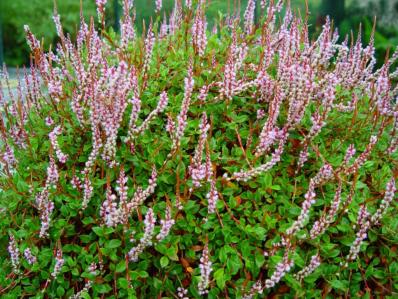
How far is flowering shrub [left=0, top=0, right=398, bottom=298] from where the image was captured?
2260 millimetres

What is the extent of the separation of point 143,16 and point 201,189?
9686 millimetres

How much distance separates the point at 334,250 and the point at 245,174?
52cm

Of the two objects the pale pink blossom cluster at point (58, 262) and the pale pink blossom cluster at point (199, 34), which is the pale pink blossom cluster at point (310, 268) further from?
the pale pink blossom cluster at point (199, 34)

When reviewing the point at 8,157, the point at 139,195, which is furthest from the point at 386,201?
the point at 8,157

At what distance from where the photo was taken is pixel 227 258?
7.43 feet

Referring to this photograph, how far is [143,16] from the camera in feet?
37.7

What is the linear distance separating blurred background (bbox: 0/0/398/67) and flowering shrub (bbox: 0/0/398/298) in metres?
7.20

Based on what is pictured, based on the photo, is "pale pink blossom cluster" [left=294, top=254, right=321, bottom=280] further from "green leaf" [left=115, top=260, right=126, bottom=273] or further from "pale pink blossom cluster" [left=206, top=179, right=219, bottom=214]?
"green leaf" [left=115, top=260, right=126, bottom=273]

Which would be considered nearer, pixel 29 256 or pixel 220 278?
pixel 220 278

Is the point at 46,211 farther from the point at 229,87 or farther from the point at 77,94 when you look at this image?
the point at 229,87

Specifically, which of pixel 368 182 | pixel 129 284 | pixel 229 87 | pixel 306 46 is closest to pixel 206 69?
pixel 229 87

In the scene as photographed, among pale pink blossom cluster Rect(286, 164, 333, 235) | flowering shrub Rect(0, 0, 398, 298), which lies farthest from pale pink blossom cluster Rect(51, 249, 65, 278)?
pale pink blossom cluster Rect(286, 164, 333, 235)

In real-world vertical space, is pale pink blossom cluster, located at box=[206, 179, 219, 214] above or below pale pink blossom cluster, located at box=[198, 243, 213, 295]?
above

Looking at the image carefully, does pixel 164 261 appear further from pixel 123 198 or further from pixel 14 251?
pixel 14 251
